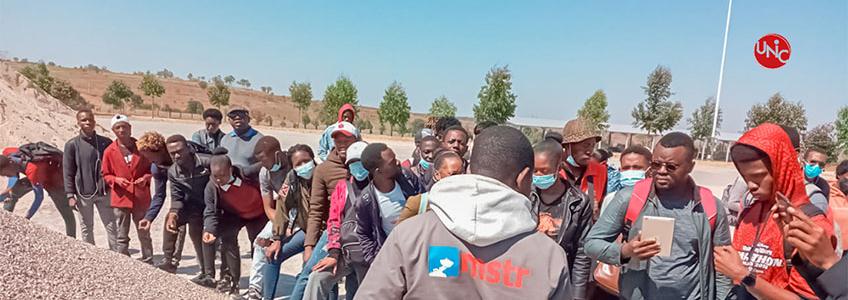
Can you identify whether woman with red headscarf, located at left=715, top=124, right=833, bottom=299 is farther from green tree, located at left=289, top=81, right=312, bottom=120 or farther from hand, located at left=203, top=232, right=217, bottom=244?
green tree, located at left=289, top=81, right=312, bottom=120

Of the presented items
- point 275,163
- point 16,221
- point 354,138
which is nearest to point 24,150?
point 16,221

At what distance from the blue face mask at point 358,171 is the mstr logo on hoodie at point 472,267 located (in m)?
2.15

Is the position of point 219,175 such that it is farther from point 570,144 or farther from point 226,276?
point 570,144

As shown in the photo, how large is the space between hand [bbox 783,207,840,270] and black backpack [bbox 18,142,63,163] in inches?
275

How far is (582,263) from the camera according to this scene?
299 cm

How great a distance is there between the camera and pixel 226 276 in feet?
15.9

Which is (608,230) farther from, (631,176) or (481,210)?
(631,176)

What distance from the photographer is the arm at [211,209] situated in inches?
178

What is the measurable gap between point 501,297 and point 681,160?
143 cm

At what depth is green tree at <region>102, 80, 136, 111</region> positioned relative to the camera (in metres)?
44.0

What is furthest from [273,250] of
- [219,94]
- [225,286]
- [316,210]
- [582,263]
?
[219,94]

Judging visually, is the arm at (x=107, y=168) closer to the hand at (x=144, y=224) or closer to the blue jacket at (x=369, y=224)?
the hand at (x=144, y=224)

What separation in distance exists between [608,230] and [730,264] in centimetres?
55

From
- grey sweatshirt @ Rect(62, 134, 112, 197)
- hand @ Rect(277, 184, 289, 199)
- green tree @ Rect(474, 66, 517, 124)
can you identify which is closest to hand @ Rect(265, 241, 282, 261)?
hand @ Rect(277, 184, 289, 199)
